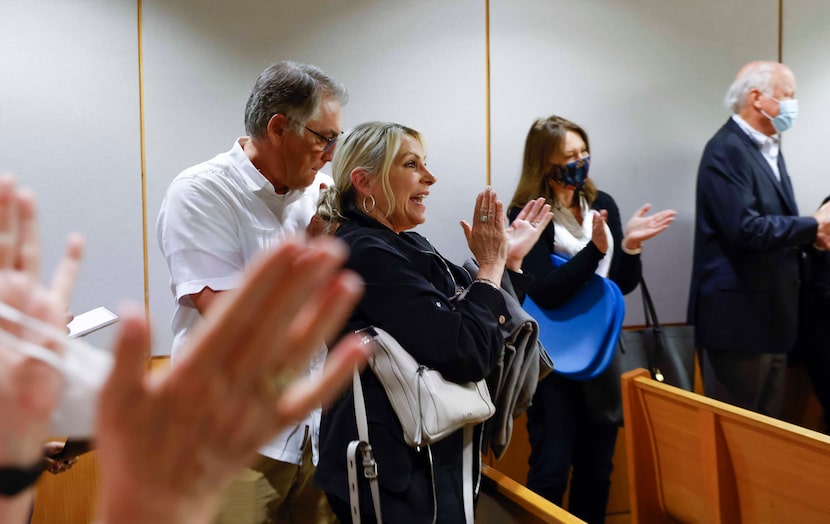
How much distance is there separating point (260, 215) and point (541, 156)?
4.41 ft

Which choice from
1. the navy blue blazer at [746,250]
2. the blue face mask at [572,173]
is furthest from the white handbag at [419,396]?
the navy blue blazer at [746,250]

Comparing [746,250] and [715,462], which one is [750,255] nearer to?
[746,250]

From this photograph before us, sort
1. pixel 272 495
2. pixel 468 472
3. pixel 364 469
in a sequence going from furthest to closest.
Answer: pixel 272 495 < pixel 468 472 < pixel 364 469

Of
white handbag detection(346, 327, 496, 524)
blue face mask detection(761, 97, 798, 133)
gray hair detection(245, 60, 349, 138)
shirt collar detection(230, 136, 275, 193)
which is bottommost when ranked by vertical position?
white handbag detection(346, 327, 496, 524)

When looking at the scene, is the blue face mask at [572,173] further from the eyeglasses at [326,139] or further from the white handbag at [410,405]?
the white handbag at [410,405]

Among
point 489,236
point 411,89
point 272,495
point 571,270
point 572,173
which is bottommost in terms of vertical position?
point 272,495

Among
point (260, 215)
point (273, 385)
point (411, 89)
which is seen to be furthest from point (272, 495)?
point (411, 89)

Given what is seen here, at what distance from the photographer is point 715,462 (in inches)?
62.1

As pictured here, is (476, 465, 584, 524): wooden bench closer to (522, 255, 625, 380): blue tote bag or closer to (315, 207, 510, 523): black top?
(315, 207, 510, 523): black top

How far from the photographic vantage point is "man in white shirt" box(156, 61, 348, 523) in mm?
1434

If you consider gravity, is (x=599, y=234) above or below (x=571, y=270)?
above

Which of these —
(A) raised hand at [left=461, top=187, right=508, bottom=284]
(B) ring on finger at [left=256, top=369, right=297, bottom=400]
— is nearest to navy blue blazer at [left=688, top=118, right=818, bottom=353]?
(A) raised hand at [left=461, top=187, right=508, bottom=284]

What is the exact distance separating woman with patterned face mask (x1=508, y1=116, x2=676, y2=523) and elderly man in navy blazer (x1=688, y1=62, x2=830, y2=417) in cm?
34

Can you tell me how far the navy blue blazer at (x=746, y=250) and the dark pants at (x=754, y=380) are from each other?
0.14ft
